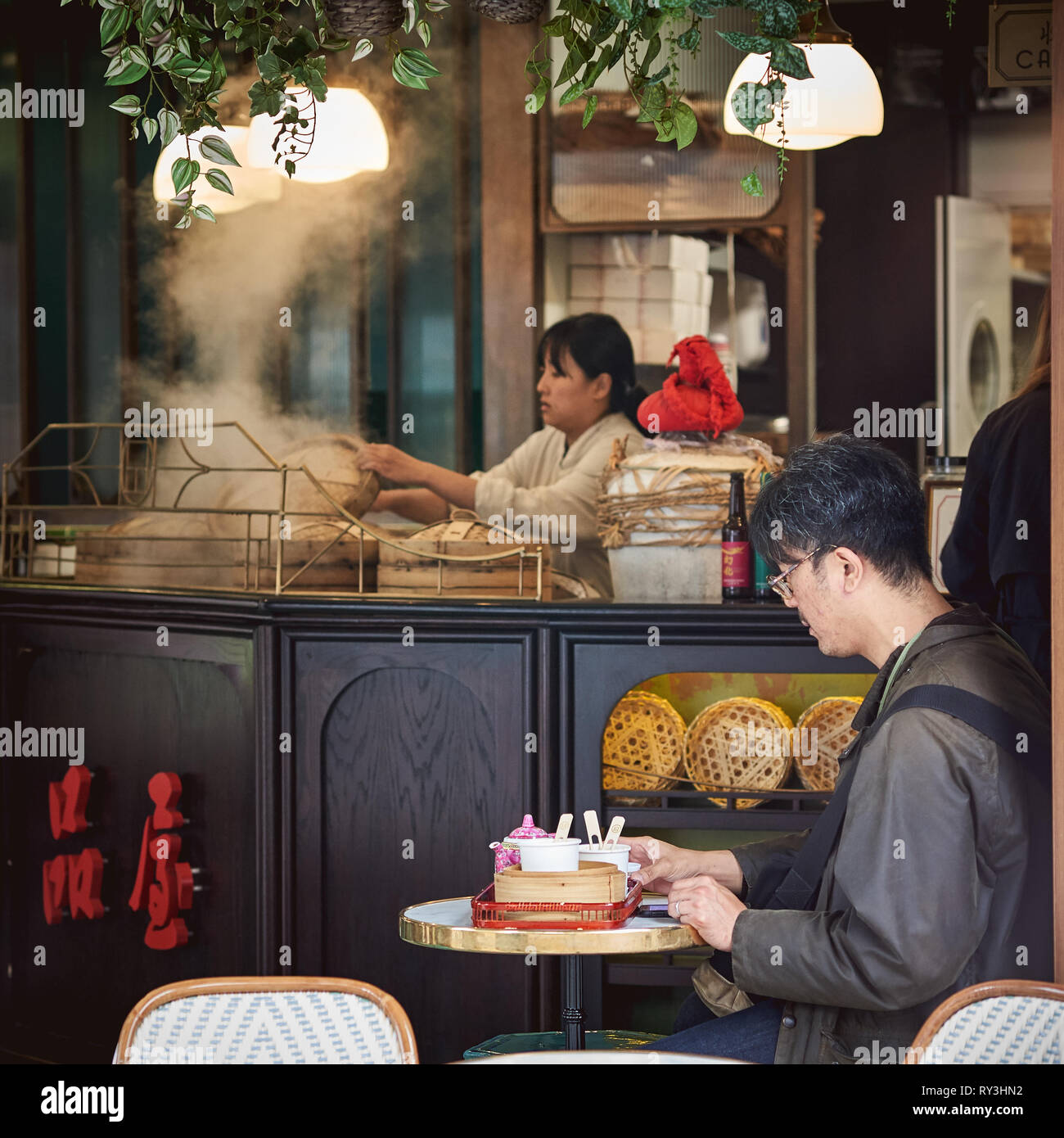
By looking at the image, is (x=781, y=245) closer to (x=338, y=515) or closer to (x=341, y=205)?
(x=341, y=205)

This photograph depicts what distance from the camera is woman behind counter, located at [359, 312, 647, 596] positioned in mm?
3986

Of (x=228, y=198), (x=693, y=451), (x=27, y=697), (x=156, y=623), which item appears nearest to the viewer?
(x=693, y=451)

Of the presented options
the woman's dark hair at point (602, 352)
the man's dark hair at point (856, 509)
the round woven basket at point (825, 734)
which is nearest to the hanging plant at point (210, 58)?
the man's dark hair at point (856, 509)

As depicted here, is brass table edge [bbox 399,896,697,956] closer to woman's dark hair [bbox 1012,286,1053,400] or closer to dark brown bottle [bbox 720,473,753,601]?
dark brown bottle [bbox 720,473,753,601]

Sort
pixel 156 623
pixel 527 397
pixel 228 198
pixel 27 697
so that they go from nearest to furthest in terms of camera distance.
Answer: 1. pixel 156 623
2. pixel 27 697
3. pixel 228 198
4. pixel 527 397

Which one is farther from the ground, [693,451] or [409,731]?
[693,451]

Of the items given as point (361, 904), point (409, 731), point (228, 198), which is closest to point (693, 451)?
point (409, 731)

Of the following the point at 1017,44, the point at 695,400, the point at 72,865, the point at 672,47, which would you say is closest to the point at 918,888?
the point at 672,47

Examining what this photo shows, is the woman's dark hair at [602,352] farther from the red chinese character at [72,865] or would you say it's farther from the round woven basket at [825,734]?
the red chinese character at [72,865]

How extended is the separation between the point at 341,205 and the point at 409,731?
2.54 meters

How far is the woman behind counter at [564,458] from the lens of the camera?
13.1 feet

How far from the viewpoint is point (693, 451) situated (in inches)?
124

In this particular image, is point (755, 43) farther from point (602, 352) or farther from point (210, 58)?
point (602, 352)

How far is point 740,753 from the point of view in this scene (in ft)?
9.95
